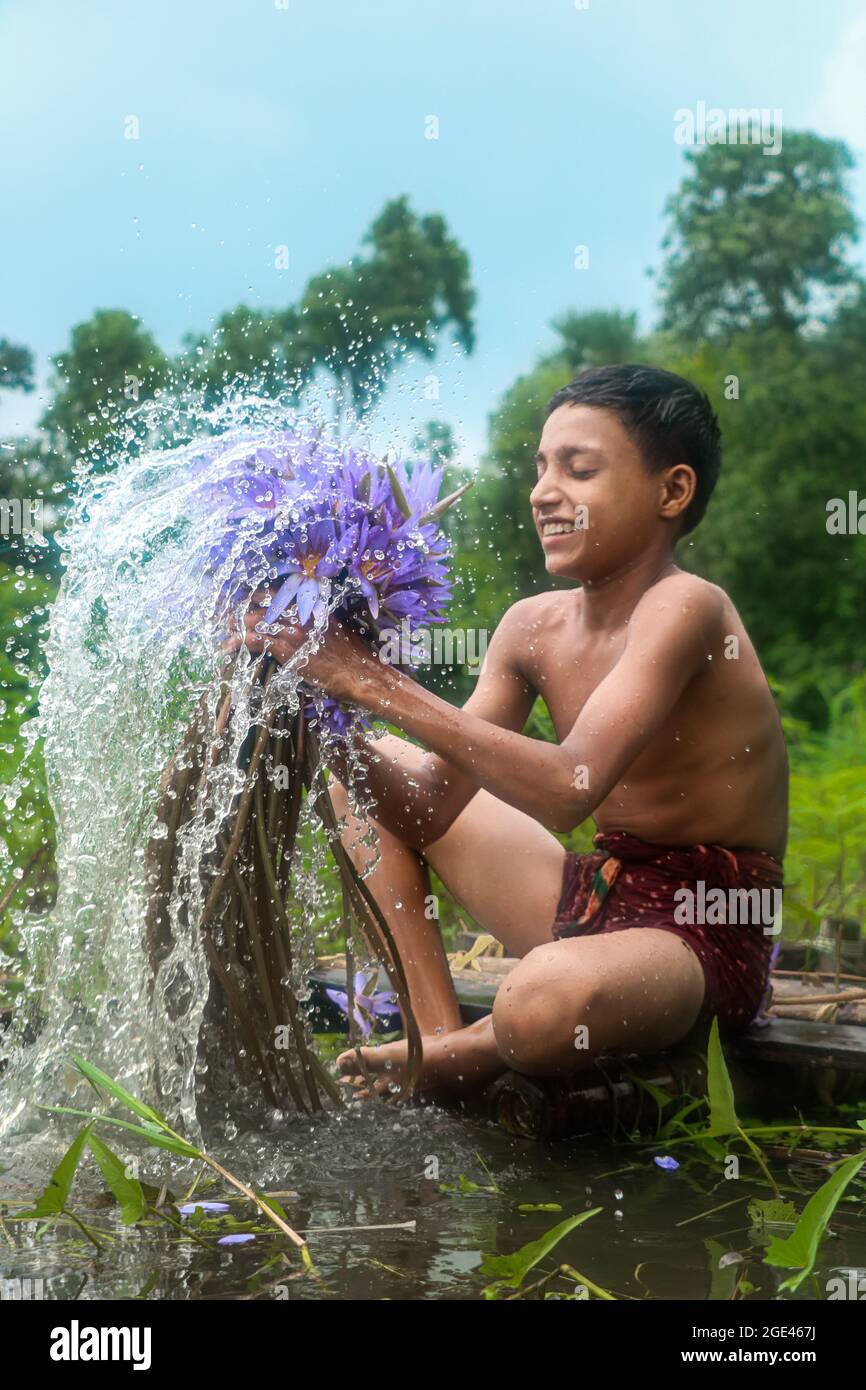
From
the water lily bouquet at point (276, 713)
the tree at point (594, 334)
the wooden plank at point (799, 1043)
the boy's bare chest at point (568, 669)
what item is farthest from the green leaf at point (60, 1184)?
the tree at point (594, 334)

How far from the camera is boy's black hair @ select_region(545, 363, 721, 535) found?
108 inches

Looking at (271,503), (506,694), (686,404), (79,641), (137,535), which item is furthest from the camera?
(506,694)

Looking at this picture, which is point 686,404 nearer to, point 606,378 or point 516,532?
point 606,378

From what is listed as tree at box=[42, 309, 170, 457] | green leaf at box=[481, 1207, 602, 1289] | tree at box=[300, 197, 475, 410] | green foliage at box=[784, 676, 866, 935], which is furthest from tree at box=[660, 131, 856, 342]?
green leaf at box=[481, 1207, 602, 1289]

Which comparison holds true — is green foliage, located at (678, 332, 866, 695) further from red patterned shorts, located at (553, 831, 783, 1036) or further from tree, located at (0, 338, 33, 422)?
red patterned shorts, located at (553, 831, 783, 1036)

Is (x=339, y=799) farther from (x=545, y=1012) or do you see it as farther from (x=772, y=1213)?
(x=772, y=1213)

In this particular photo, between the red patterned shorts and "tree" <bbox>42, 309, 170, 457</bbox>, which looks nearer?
the red patterned shorts

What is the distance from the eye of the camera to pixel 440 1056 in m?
2.62

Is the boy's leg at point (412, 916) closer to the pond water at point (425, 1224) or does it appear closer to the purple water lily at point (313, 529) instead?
the pond water at point (425, 1224)

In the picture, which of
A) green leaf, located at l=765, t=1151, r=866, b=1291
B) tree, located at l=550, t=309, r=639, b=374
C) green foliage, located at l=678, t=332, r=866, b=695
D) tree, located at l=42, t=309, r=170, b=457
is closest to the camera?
green leaf, located at l=765, t=1151, r=866, b=1291

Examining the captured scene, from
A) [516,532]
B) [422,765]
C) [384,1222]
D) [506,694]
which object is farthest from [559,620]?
[516,532]


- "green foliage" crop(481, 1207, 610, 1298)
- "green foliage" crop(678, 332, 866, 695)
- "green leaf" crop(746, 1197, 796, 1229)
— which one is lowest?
"green leaf" crop(746, 1197, 796, 1229)

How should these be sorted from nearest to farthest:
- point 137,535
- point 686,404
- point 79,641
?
point 137,535, point 79,641, point 686,404
